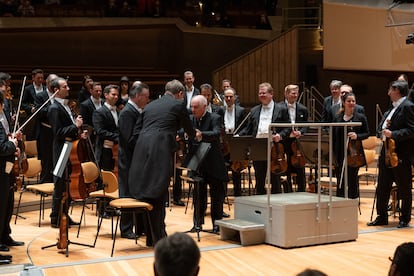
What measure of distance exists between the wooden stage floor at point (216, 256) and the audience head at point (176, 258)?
3049 millimetres

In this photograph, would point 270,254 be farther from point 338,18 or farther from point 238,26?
A: point 238,26

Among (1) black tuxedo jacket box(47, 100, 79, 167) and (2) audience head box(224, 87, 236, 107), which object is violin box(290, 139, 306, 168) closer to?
(2) audience head box(224, 87, 236, 107)

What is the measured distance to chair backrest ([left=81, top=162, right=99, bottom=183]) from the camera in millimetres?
6566

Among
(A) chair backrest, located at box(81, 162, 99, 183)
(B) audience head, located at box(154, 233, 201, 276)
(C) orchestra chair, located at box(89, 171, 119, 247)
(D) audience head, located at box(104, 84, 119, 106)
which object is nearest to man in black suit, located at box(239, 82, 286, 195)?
(D) audience head, located at box(104, 84, 119, 106)

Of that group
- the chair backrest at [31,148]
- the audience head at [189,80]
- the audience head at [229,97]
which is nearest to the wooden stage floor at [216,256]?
the audience head at [229,97]

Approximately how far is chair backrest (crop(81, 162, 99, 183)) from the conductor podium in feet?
4.32

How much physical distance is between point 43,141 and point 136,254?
3136 mm

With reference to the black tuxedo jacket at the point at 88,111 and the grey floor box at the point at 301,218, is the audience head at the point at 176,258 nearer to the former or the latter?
the grey floor box at the point at 301,218

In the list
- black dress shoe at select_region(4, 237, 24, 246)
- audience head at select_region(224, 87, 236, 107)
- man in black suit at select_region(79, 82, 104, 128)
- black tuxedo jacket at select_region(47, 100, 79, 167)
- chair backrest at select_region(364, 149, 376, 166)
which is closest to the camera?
black dress shoe at select_region(4, 237, 24, 246)

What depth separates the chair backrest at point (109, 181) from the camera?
6.79m

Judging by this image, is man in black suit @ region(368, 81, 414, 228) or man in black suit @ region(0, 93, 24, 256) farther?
man in black suit @ region(368, 81, 414, 228)

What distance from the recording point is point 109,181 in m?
6.84

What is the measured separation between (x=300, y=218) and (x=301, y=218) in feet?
0.04

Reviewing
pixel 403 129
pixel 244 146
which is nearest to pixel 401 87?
pixel 403 129
